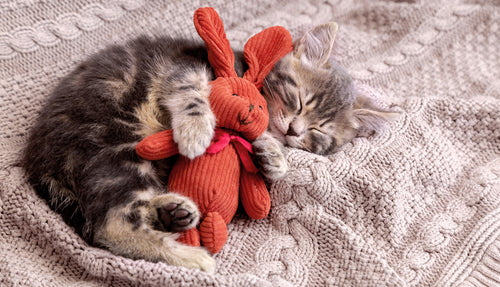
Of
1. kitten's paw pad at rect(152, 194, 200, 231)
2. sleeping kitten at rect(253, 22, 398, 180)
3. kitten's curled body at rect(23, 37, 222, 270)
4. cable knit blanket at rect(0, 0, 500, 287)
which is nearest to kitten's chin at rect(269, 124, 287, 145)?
sleeping kitten at rect(253, 22, 398, 180)

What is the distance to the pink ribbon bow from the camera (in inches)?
48.5

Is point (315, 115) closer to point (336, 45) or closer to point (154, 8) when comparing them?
point (336, 45)

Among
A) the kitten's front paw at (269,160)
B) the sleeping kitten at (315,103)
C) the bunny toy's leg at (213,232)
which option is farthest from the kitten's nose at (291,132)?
the bunny toy's leg at (213,232)

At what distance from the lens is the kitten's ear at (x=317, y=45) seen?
157 centimetres

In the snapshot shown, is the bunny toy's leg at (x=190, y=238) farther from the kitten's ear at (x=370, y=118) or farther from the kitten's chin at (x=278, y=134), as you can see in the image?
the kitten's ear at (x=370, y=118)

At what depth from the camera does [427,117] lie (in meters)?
1.64

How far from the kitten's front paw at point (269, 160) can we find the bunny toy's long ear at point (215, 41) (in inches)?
11.2

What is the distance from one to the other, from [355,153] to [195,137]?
661 mm

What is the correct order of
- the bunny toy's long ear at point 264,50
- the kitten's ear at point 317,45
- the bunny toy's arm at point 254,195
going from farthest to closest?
the kitten's ear at point 317,45
the bunny toy's long ear at point 264,50
the bunny toy's arm at point 254,195

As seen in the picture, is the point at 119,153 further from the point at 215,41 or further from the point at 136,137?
the point at 215,41

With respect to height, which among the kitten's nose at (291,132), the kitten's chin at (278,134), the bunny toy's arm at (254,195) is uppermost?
the kitten's nose at (291,132)

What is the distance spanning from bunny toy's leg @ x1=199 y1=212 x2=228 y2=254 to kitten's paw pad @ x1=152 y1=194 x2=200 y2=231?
0.12 feet

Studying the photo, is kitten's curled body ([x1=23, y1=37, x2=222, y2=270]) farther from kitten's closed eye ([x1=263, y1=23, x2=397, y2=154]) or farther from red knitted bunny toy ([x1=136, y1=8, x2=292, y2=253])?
kitten's closed eye ([x1=263, y1=23, x2=397, y2=154])

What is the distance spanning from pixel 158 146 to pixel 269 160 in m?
0.36
